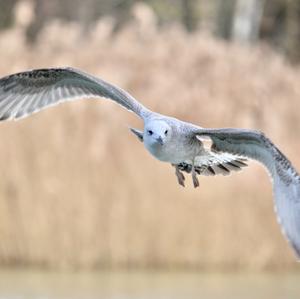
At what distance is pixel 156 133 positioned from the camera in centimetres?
602

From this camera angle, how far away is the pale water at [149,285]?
11.6 metres

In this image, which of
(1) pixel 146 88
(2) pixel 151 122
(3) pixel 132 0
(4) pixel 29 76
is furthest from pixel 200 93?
(3) pixel 132 0

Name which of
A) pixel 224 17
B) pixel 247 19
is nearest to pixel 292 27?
pixel 224 17

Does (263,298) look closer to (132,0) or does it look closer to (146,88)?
(146,88)

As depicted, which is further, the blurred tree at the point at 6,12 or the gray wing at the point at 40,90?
the blurred tree at the point at 6,12

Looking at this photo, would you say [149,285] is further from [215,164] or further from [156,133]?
[156,133]

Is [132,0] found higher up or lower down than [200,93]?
higher up

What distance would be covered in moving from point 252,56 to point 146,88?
2.23 m

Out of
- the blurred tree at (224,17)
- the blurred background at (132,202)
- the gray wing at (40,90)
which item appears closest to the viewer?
the gray wing at (40,90)

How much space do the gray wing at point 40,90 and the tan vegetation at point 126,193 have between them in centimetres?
438

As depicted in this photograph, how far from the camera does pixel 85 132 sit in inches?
475

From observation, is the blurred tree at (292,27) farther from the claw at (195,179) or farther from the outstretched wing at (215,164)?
the claw at (195,179)

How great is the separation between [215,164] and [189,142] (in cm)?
30

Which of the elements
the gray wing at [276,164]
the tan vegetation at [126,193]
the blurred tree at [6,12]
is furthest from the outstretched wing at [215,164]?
the blurred tree at [6,12]
